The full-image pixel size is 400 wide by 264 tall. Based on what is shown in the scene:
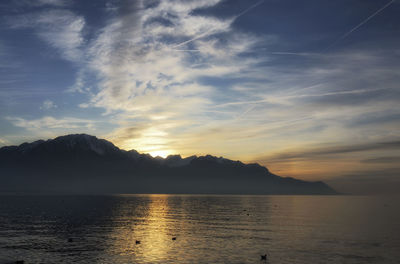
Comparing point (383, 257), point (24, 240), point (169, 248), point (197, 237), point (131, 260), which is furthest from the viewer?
point (197, 237)

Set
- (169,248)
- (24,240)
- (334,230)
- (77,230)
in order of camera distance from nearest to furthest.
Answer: (169,248), (24,240), (77,230), (334,230)

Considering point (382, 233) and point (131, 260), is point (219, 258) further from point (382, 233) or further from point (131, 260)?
point (382, 233)

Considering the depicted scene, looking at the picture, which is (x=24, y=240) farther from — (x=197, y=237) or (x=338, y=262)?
(x=338, y=262)

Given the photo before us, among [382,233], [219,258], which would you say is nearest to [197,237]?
[219,258]

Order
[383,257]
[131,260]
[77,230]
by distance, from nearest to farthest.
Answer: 1. [131,260]
2. [383,257]
3. [77,230]

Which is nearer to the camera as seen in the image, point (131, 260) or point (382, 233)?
point (131, 260)

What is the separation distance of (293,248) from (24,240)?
54439 millimetres

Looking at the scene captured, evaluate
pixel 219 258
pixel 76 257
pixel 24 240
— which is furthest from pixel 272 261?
pixel 24 240

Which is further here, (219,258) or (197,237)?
(197,237)

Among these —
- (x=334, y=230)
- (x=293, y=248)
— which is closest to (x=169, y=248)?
(x=293, y=248)

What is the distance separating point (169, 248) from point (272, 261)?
765 inches

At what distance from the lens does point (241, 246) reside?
60594mm

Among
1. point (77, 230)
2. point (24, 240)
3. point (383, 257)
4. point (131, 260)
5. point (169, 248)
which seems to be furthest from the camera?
point (77, 230)

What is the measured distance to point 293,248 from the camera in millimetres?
60375
